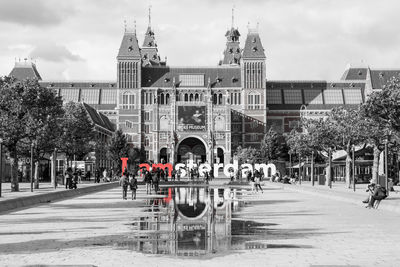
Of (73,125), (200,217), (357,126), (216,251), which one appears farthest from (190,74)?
(216,251)

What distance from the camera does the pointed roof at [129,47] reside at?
460 feet

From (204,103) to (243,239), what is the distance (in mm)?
124774

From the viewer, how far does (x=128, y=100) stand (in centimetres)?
14012

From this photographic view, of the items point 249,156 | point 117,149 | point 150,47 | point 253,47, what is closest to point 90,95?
point 150,47

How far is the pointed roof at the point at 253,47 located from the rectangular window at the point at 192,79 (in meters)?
11.3

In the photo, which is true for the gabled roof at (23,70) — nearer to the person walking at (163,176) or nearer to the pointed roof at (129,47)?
the pointed roof at (129,47)

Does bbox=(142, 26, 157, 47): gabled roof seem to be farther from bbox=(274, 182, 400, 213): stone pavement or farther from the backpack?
the backpack

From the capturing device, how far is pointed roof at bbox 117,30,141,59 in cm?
14025

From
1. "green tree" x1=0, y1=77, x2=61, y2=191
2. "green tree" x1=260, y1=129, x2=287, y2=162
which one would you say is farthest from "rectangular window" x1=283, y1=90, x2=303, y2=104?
"green tree" x1=0, y1=77, x2=61, y2=191

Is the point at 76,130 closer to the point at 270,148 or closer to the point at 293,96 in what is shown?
the point at 270,148

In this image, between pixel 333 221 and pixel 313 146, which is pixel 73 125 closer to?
pixel 313 146

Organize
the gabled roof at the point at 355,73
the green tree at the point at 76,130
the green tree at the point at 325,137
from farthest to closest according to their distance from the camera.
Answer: the gabled roof at the point at 355,73, the green tree at the point at 76,130, the green tree at the point at 325,137

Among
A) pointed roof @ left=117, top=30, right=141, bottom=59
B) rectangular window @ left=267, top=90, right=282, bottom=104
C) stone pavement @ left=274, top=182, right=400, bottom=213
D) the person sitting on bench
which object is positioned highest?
pointed roof @ left=117, top=30, right=141, bottom=59

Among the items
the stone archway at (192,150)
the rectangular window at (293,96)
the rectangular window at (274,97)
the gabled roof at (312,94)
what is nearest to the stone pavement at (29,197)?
the stone archway at (192,150)
